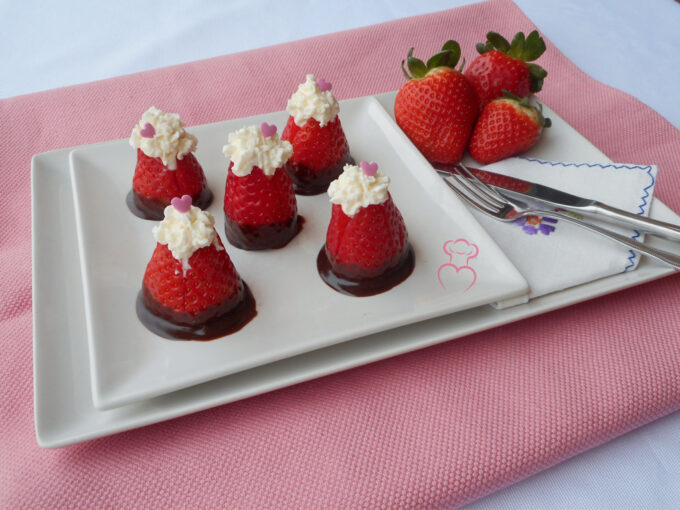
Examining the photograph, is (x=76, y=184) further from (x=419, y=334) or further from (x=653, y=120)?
(x=653, y=120)

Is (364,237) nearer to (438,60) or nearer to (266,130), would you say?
(266,130)

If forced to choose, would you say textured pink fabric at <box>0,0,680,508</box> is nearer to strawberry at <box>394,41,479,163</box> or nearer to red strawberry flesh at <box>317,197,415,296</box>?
red strawberry flesh at <box>317,197,415,296</box>

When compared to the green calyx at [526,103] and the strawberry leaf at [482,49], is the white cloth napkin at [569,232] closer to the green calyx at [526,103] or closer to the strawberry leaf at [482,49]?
the green calyx at [526,103]

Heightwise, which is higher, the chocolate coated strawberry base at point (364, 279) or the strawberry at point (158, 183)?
the strawberry at point (158, 183)

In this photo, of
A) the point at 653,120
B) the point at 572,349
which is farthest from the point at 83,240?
the point at 653,120

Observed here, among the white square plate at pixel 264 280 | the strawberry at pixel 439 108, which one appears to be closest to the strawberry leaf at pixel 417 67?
the strawberry at pixel 439 108

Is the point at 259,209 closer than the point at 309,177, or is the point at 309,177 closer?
the point at 259,209

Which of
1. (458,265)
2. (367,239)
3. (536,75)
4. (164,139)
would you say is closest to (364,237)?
(367,239)
